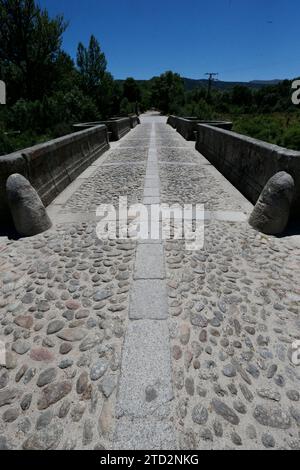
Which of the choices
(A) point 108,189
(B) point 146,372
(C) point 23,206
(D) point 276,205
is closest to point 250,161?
(D) point 276,205

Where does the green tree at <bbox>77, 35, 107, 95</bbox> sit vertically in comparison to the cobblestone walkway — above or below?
above

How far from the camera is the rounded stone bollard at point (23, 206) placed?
4.14 metres

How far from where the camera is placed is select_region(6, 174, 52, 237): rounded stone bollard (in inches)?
163

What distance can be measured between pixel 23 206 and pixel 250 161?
482 cm

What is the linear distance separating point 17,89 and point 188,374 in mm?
34874

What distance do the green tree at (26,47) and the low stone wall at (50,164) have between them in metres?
25.3

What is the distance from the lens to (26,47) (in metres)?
27.6

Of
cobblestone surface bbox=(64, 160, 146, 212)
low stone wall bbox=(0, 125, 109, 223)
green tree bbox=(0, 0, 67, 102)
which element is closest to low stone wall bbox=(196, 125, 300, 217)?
cobblestone surface bbox=(64, 160, 146, 212)

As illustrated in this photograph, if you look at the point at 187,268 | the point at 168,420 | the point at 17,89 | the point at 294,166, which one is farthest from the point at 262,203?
the point at 17,89

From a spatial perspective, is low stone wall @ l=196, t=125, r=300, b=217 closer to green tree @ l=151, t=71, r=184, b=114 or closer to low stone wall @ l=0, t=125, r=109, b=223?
low stone wall @ l=0, t=125, r=109, b=223

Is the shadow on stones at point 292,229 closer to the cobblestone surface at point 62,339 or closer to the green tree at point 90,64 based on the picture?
the cobblestone surface at point 62,339

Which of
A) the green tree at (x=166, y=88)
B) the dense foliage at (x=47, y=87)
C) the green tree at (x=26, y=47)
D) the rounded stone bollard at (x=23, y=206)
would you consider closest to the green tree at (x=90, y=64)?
the dense foliage at (x=47, y=87)

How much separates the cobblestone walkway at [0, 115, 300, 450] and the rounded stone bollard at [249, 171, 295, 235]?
258mm
